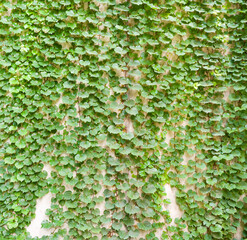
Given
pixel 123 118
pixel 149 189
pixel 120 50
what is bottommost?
pixel 149 189

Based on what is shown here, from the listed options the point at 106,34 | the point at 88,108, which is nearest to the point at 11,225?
the point at 88,108

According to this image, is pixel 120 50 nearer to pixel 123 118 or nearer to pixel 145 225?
pixel 123 118

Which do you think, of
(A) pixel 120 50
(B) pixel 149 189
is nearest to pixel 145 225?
(B) pixel 149 189

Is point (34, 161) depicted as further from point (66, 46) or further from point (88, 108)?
point (66, 46)

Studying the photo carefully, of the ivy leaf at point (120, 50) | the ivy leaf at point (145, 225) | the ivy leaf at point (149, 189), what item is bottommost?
the ivy leaf at point (145, 225)

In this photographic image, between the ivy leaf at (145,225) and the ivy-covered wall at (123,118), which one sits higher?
the ivy-covered wall at (123,118)

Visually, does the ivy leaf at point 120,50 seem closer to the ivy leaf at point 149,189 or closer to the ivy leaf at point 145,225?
the ivy leaf at point 149,189

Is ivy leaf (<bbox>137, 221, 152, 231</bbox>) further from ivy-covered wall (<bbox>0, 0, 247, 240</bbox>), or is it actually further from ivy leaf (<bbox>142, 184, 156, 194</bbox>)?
ivy leaf (<bbox>142, 184, 156, 194</bbox>)

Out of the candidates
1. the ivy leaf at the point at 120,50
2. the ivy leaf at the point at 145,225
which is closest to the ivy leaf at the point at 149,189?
the ivy leaf at the point at 145,225

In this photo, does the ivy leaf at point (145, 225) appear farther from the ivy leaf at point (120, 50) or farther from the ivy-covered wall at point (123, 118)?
the ivy leaf at point (120, 50)
